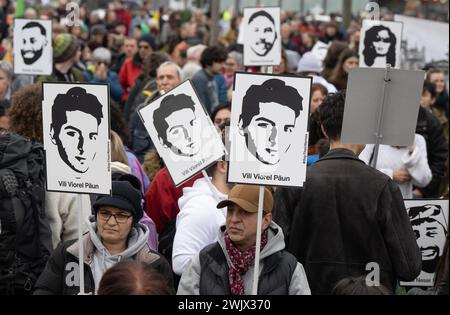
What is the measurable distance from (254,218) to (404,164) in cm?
308

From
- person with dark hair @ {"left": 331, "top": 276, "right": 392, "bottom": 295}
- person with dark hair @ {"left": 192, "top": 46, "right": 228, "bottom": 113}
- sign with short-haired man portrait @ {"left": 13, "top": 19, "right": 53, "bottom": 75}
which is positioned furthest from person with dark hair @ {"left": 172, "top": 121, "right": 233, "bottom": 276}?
person with dark hair @ {"left": 192, "top": 46, "right": 228, "bottom": 113}

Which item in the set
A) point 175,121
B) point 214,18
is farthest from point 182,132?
point 214,18

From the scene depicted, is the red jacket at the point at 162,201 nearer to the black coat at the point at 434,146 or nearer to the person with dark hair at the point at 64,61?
the black coat at the point at 434,146

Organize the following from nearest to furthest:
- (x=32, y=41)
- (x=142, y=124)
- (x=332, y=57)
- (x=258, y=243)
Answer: (x=258, y=243) → (x=142, y=124) → (x=32, y=41) → (x=332, y=57)

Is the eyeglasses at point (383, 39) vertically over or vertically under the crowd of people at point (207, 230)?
over

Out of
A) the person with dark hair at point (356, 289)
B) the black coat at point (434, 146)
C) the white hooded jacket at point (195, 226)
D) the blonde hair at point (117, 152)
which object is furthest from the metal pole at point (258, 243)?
the black coat at point (434, 146)

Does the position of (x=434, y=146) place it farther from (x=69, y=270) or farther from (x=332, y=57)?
(x=69, y=270)

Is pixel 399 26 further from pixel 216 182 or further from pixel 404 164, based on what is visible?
pixel 216 182

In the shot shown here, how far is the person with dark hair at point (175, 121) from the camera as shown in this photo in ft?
20.1

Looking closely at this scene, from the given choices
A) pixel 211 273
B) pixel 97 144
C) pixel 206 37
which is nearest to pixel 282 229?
pixel 211 273

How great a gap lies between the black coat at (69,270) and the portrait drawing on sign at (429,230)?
228 cm

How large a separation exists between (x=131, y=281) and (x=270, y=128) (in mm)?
1366

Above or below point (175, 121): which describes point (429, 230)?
below

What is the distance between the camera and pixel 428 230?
23.2 ft
